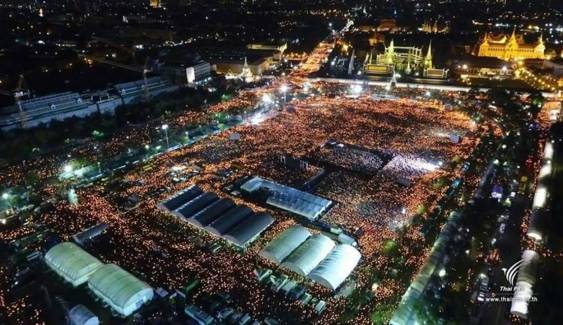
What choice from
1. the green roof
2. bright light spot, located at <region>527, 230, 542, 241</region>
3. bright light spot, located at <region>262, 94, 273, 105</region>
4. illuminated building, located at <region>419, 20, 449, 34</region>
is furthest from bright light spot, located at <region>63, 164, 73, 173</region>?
illuminated building, located at <region>419, 20, 449, 34</region>

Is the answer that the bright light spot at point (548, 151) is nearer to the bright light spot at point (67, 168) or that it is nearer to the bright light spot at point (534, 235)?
the bright light spot at point (534, 235)

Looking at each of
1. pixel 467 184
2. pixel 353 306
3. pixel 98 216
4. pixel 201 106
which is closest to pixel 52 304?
pixel 98 216

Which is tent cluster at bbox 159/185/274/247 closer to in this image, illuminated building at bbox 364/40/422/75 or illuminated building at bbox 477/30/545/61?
illuminated building at bbox 364/40/422/75

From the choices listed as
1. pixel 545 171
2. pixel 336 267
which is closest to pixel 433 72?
pixel 545 171

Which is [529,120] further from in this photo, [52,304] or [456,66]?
[52,304]

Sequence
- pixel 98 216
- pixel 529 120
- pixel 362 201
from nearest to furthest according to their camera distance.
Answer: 1. pixel 98 216
2. pixel 362 201
3. pixel 529 120

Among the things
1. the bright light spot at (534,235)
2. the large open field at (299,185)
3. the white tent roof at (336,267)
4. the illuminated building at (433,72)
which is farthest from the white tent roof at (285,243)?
the illuminated building at (433,72)

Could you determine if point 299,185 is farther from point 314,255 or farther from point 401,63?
point 401,63
